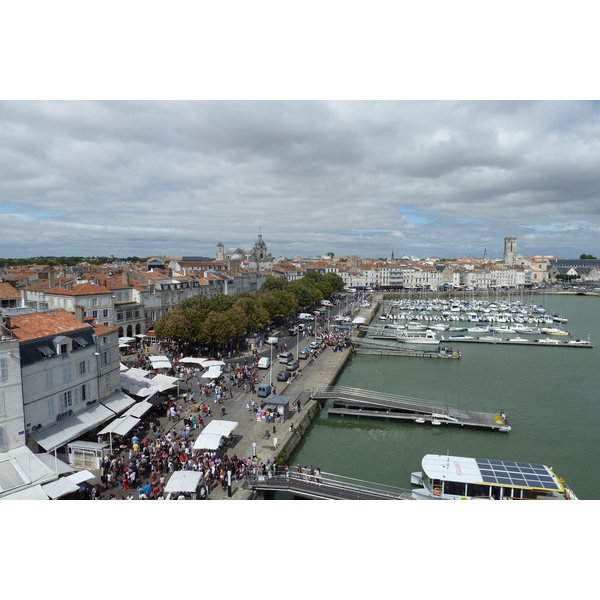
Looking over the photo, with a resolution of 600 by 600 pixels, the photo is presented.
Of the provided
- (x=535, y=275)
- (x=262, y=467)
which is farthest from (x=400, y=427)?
(x=535, y=275)

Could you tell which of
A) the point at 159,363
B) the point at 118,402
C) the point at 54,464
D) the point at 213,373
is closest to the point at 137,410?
the point at 118,402

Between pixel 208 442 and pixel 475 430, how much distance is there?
12.8m

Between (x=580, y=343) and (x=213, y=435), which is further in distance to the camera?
(x=580, y=343)

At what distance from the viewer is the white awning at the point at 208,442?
569 inches

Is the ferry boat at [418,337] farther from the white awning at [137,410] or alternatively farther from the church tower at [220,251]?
the church tower at [220,251]

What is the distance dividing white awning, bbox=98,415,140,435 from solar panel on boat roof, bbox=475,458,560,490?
1264cm

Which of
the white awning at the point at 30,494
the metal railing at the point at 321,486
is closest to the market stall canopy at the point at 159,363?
the metal railing at the point at 321,486

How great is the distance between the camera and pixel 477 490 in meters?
13.0

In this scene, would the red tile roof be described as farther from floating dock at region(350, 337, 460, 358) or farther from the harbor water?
floating dock at region(350, 337, 460, 358)

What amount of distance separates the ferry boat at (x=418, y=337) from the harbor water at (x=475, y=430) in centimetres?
542

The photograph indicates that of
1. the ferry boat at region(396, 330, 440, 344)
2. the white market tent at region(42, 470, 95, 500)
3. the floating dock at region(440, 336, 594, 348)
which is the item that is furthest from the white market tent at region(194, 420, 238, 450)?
the floating dock at region(440, 336, 594, 348)

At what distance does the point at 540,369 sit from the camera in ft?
104

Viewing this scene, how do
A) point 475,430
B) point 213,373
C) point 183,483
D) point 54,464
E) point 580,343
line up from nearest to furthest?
point 183,483 < point 54,464 < point 475,430 < point 213,373 < point 580,343

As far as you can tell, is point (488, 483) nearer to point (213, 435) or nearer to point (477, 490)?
point (477, 490)
